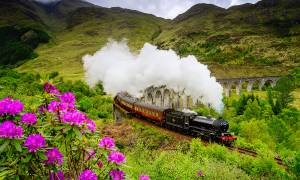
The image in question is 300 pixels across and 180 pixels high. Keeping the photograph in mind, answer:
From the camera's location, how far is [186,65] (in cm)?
4838

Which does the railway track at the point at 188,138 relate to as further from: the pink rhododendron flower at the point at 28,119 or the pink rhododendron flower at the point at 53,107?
the pink rhododendron flower at the point at 28,119

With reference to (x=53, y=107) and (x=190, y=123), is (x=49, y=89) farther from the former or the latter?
(x=190, y=123)

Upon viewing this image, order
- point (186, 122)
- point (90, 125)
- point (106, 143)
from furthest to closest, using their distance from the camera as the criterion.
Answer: point (186, 122) → point (106, 143) → point (90, 125)

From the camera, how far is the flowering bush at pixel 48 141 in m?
4.46

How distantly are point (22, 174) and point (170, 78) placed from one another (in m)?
46.9

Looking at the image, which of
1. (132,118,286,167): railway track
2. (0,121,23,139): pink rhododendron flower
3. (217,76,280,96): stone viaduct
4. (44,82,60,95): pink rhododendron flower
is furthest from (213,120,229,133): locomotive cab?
(217,76,280,96): stone viaduct

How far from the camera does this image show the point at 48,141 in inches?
197

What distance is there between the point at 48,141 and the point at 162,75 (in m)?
48.1

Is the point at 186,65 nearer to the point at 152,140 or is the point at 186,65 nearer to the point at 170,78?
the point at 170,78

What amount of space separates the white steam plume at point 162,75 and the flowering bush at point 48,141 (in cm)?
3742

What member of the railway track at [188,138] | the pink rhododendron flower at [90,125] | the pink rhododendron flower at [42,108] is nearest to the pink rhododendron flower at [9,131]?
the pink rhododendron flower at [42,108]

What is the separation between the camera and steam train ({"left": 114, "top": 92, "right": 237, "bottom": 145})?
94.9 ft

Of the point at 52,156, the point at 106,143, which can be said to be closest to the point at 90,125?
the point at 106,143

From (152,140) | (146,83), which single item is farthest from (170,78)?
(152,140)
